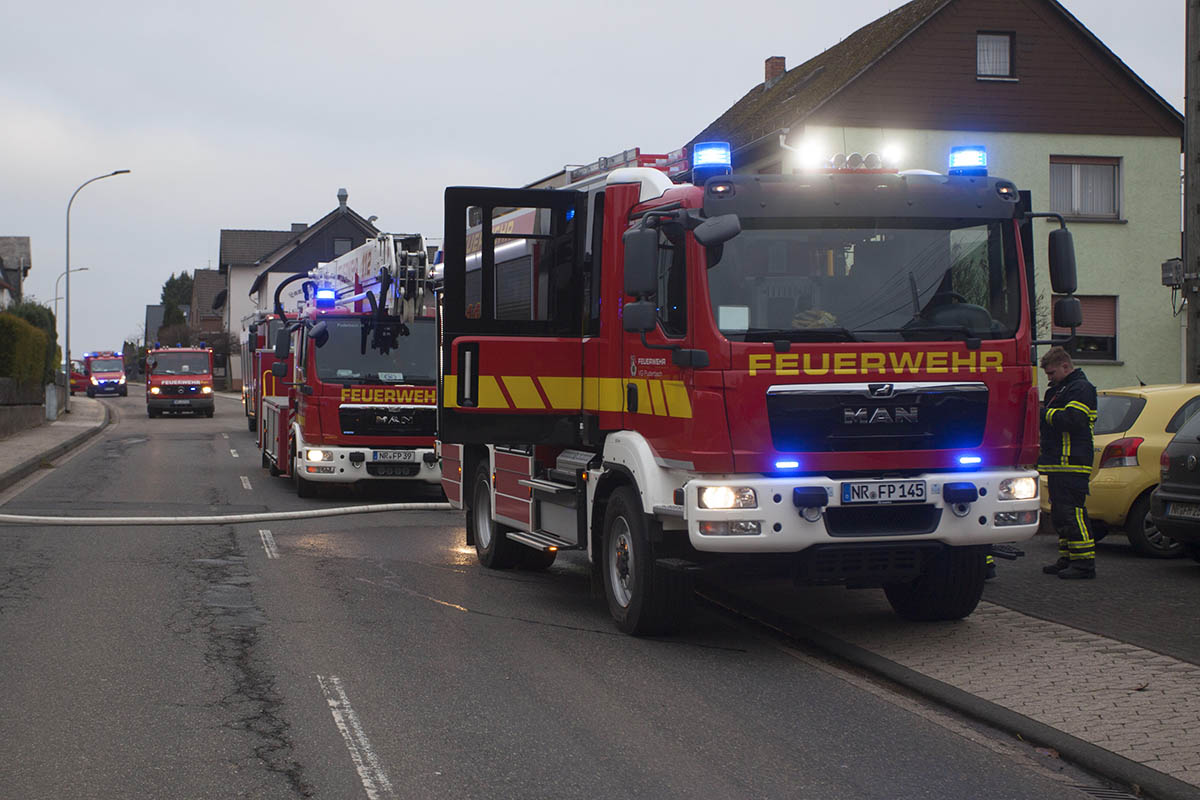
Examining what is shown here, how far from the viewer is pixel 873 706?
6711 millimetres

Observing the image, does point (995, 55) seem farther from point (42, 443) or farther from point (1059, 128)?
point (42, 443)

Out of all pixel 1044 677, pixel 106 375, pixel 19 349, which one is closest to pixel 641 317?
pixel 1044 677

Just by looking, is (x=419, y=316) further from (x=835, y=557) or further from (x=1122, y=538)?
(x=835, y=557)

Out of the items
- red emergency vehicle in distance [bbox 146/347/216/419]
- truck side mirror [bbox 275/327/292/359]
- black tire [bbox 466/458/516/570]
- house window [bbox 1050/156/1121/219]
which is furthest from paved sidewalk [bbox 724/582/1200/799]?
red emergency vehicle in distance [bbox 146/347/216/419]

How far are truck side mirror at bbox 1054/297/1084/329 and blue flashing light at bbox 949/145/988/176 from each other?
94 centimetres

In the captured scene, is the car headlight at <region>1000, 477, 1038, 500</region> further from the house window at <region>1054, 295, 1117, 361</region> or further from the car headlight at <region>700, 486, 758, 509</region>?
the house window at <region>1054, 295, 1117, 361</region>

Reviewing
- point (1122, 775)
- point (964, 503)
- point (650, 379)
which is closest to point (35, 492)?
point (650, 379)

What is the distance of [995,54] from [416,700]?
92.5ft

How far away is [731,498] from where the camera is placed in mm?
7574

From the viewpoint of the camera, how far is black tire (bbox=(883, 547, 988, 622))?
853 centimetres

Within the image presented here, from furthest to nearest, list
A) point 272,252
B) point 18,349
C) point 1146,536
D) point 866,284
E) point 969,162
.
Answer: point 272,252 → point 18,349 → point 1146,536 → point 969,162 → point 866,284

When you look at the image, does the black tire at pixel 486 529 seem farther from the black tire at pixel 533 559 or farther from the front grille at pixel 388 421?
the front grille at pixel 388 421

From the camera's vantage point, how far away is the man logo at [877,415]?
7.72 m

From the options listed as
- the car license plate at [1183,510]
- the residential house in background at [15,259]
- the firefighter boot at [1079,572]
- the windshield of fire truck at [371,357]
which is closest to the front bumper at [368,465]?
the windshield of fire truck at [371,357]
